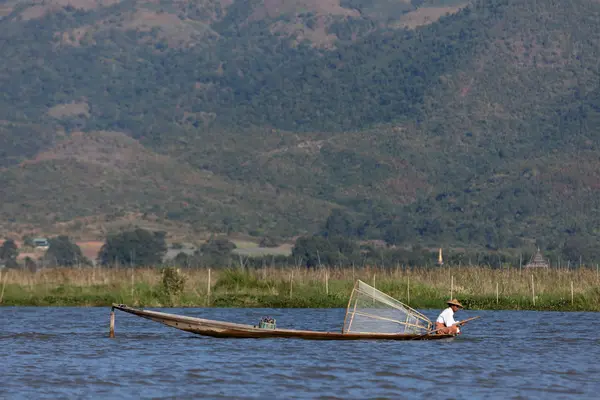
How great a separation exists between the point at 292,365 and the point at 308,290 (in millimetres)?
30381

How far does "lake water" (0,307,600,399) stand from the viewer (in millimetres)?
31719

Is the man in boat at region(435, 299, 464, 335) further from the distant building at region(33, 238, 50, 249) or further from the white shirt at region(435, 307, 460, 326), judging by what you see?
the distant building at region(33, 238, 50, 249)

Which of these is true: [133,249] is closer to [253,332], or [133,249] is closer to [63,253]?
[63,253]

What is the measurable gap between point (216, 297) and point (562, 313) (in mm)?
15884

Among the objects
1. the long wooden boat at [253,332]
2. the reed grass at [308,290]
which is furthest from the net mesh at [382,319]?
the reed grass at [308,290]

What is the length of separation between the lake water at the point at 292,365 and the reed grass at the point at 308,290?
1113 cm

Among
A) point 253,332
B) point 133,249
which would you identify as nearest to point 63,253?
point 133,249

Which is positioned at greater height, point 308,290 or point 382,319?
point 308,290

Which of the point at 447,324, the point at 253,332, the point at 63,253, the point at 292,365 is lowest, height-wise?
the point at 292,365

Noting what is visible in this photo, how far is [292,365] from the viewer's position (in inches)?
1442

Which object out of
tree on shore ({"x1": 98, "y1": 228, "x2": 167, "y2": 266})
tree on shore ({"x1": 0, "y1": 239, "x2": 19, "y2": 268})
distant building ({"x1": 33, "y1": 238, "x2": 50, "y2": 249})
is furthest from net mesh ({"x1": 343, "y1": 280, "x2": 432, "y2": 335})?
distant building ({"x1": 33, "y1": 238, "x2": 50, "y2": 249})

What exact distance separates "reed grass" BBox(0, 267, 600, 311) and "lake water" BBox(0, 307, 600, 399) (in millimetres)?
11130

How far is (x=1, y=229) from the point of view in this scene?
640 feet

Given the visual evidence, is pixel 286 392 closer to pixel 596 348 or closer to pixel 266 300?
pixel 596 348
